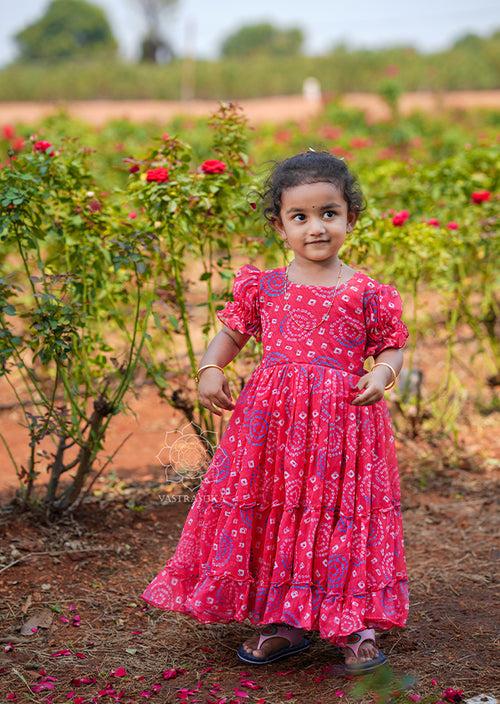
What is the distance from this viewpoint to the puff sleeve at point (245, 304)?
2342mm

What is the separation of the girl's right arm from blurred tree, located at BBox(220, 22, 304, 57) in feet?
200

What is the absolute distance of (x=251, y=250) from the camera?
326 cm

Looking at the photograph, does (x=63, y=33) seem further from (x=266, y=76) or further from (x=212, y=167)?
(x=212, y=167)

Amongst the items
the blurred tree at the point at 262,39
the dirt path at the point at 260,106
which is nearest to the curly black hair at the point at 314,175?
the dirt path at the point at 260,106

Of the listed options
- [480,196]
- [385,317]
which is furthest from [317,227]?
[480,196]

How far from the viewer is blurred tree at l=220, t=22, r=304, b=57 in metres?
60.9

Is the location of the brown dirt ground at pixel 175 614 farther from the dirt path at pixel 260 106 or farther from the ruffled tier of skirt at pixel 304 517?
the dirt path at pixel 260 106

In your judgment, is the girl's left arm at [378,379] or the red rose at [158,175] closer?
the girl's left arm at [378,379]

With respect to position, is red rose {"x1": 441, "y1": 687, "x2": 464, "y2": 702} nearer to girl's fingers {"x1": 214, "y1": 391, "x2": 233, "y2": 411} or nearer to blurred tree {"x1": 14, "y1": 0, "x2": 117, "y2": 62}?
girl's fingers {"x1": 214, "y1": 391, "x2": 233, "y2": 411}

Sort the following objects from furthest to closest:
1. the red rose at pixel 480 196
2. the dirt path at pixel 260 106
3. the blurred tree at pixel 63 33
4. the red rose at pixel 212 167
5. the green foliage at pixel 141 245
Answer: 1. the blurred tree at pixel 63 33
2. the dirt path at pixel 260 106
3. the red rose at pixel 480 196
4. the red rose at pixel 212 167
5. the green foliage at pixel 141 245

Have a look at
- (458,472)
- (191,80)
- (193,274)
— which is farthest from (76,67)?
(458,472)

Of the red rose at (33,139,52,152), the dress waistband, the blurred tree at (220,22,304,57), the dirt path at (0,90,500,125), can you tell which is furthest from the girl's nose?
the blurred tree at (220,22,304,57)

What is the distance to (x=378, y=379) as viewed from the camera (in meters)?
2.10

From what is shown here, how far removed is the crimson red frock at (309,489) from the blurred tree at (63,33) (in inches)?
2409
